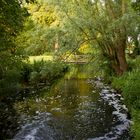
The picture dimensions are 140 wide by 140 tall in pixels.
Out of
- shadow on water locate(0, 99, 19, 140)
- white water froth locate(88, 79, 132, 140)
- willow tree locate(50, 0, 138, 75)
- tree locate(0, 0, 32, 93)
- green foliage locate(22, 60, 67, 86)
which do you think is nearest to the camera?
tree locate(0, 0, 32, 93)

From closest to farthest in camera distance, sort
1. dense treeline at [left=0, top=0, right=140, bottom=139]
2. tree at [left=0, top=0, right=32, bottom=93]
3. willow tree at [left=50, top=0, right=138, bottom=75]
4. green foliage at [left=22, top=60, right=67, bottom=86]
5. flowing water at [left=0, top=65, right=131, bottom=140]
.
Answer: tree at [left=0, top=0, right=32, bottom=93], flowing water at [left=0, top=65, right=131, bottom=140], dense treeline at [left=0, top=0, right=140, bottom=139], willow tree at [left=50, top=0, right=138, bottom=75], green foliage at [left=22, top=60, right=67, bottom=86]

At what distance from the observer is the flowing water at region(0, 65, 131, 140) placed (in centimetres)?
1255

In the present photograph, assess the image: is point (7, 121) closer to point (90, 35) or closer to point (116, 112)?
point (116, 112)

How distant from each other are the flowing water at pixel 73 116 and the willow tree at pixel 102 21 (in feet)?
13.0

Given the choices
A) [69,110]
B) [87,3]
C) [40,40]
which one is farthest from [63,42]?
[69,110]

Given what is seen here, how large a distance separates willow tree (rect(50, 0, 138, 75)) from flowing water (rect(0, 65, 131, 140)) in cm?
398

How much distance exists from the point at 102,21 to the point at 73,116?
10158 mm

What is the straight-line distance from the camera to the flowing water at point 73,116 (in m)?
12.5

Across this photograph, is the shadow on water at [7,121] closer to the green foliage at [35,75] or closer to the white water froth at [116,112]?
the white water froth at [116,112]

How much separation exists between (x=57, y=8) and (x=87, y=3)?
A: 89.1 inches

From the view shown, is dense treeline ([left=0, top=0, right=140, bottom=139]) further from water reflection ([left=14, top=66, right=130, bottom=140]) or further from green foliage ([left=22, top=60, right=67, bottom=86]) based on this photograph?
green foliage ([left=22, top=60, right=67, bottom=86])

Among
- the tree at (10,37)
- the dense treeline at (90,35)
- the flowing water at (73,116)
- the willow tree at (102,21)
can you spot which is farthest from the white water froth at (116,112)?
the tree at (10,37)

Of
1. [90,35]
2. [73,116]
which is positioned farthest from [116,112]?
[90,35]

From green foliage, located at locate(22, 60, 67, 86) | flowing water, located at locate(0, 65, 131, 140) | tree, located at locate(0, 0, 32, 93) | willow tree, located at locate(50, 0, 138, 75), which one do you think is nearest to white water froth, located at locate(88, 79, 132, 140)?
flowing water, located at locate(0, 65, 131, 140)
